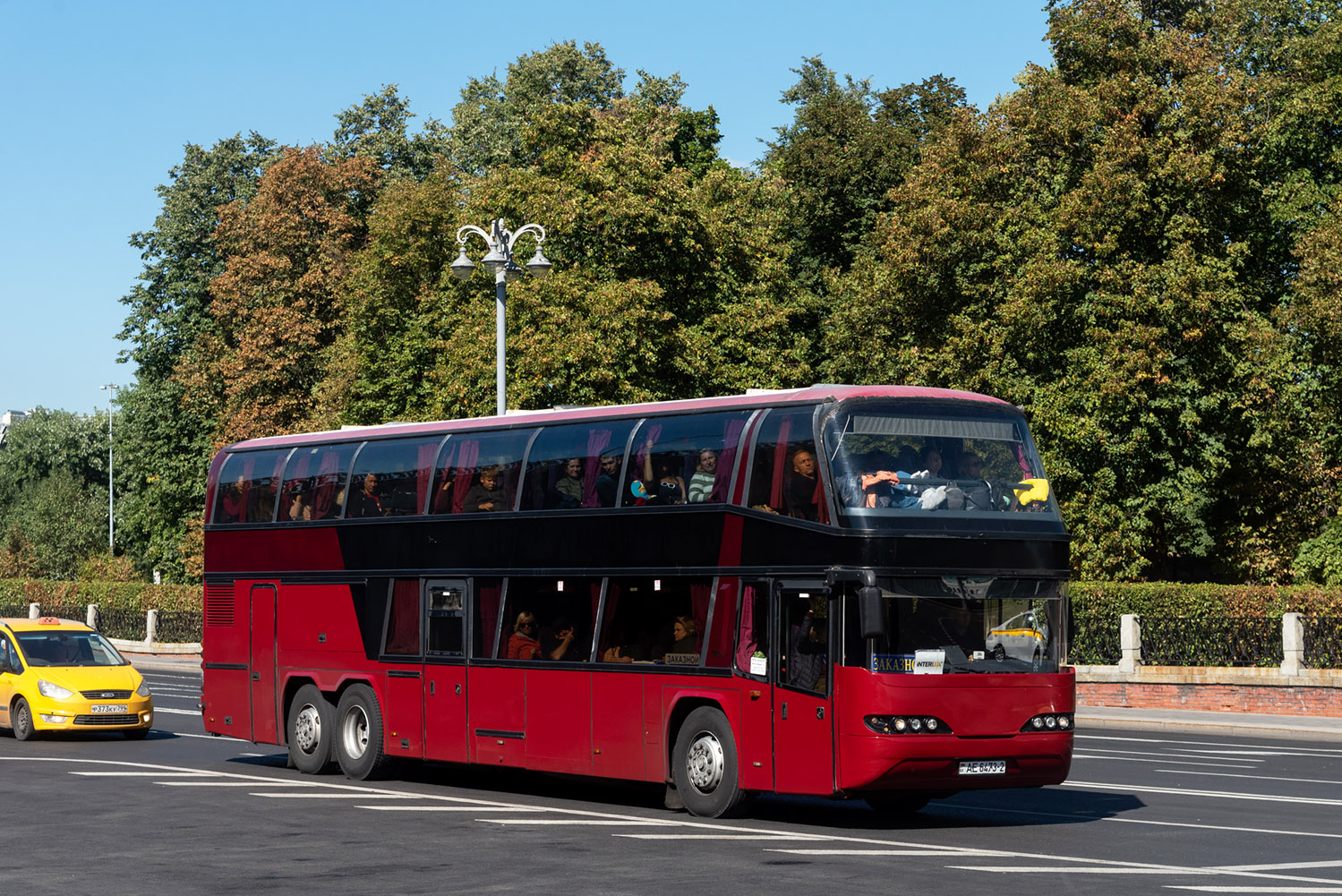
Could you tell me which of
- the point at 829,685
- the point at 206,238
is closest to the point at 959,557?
the point at 829,685

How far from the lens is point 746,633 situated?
16.8 metres

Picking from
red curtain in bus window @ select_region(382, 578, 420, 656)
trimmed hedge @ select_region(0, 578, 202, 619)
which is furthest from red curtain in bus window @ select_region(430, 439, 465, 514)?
trimmed hedge @ select_region(0, 578, 202, 619)

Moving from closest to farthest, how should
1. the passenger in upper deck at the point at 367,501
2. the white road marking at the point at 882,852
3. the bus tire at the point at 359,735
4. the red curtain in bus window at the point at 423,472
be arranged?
the white road marking at the point at 882,852 → the red curtain in bus window at the point at 423,472 → the bus tire at the point at 359,735 → the passenger in upper deck at the point at 367,501

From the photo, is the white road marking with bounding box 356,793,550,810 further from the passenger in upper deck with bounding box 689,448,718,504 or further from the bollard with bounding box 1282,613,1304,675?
the bollard with bounding box 1282,613,1304,675

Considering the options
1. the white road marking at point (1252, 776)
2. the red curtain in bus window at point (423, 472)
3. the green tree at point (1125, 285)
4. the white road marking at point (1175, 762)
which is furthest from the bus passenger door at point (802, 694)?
the green tree at point (1125, 285)

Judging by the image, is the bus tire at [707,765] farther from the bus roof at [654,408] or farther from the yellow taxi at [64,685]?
the yellow taxi at [64,685]

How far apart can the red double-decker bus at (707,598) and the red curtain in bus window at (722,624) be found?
3cm

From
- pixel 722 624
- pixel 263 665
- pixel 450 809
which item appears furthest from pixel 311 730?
pixel 722 624

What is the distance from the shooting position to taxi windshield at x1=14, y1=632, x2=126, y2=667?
27.2 metres

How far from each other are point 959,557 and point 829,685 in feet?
5.30

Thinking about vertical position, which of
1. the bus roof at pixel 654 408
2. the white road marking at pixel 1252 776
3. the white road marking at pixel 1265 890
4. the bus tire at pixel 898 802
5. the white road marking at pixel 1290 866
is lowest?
the white road marking at pixel 1252 776

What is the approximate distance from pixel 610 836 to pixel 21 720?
1486 cm

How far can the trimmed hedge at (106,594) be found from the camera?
6350 centimetres

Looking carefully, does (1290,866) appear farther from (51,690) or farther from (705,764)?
(51,690)
